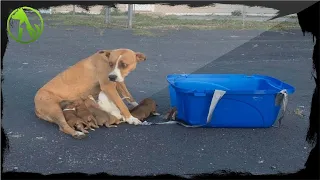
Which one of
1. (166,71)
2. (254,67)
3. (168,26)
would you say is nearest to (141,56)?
(166,71)

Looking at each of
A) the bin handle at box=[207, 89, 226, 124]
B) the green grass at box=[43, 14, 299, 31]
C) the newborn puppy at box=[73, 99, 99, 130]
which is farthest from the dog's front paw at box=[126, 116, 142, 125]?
the green grass at box=[43, 14, 299, 31]

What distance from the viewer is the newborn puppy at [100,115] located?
3.81 metres

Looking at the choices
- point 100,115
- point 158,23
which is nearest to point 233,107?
point 100,115

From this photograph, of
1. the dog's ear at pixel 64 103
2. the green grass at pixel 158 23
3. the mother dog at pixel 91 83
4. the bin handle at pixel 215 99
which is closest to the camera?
the bin handle at pixel 215 99

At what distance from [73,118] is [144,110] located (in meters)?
0.71

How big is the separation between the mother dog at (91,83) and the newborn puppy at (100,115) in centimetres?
12

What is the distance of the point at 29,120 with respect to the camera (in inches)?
156

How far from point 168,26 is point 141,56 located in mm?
10030

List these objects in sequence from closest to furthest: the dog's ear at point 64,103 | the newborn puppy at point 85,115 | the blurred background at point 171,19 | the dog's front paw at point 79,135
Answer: the dog's front paw at point 79,135
the newborn puppy at point 85,115
the dog's ear at point 64,103
the blurred background at point 171,19

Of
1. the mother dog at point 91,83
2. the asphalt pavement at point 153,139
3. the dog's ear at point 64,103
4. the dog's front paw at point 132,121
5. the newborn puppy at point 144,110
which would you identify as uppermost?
the mother dog at point 91,83

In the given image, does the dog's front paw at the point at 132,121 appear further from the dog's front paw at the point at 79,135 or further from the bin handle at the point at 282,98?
the bin handle at the point at 282,98

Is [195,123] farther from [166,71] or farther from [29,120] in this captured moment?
[166,71]

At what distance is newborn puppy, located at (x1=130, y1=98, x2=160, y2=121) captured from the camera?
4.04 m

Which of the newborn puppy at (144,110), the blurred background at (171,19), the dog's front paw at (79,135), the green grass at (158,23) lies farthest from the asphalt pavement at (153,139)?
the blurred background at (171,19)
